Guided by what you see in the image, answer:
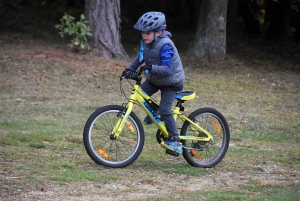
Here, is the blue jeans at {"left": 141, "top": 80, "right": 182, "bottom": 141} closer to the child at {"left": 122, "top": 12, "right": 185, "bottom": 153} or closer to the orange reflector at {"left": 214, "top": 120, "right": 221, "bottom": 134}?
the child at {"left": 122, "top": 12, "right": 185, "bottom": 153}

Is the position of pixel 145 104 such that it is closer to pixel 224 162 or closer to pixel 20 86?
pixel 224 162

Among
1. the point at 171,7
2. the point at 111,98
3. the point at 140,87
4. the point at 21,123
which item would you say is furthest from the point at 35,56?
the point at 140,87

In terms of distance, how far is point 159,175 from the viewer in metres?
7.13

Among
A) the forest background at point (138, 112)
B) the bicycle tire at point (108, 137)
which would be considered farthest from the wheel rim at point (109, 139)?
the forest background at point (138, 112)

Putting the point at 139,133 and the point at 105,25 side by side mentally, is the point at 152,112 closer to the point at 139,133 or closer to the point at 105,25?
the point at 139,133

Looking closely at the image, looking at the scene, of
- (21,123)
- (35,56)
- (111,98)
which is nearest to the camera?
(21,123)

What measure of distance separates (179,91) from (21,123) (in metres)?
3.48

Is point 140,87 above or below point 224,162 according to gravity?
above

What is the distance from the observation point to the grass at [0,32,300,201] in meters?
6.47

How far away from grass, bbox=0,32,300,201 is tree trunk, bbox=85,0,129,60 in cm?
38

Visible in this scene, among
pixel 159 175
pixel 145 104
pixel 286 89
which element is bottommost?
pixel 286 89

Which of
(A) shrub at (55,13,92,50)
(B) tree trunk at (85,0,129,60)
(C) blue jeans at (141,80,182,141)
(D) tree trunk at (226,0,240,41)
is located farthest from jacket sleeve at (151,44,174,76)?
(D) tree trunk at (226,0,240,41)

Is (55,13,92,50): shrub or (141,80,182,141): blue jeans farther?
(55,13,92,50): shrub

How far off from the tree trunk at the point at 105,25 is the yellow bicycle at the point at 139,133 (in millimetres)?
7856
